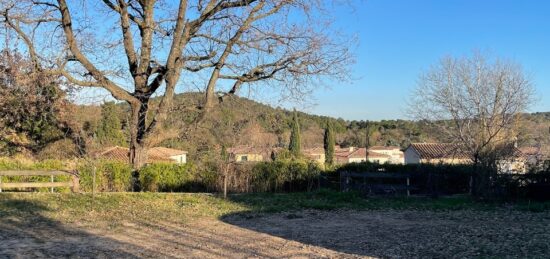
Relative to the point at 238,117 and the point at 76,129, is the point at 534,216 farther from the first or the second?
the point at 76,129

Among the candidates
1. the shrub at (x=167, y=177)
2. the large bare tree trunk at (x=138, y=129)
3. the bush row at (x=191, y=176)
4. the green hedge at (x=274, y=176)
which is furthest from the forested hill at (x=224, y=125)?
the green hedge at (x=274, y=176)

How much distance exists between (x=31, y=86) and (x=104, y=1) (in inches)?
154

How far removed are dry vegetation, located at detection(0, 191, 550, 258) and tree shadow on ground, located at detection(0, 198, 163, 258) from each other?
0.02m

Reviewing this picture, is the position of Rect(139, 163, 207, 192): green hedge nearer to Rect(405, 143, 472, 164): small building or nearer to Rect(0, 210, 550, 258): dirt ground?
Rect(0, 210, 550, 258): dirt ground

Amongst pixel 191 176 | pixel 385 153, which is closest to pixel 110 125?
pixel 191 176

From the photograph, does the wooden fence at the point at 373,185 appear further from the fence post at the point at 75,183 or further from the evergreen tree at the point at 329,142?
the evergreen tree at the point at 329,142

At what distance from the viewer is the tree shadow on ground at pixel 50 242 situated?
7586 millimetres

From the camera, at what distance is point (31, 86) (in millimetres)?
16344

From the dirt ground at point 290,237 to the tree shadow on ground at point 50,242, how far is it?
14mm

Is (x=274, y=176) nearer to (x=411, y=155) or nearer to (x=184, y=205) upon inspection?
(x=184, y=205)

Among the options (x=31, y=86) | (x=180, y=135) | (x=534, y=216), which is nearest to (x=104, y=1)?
(x=31, y=86)

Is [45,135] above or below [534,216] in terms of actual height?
above

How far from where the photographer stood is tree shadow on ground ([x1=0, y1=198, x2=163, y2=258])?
7586mm

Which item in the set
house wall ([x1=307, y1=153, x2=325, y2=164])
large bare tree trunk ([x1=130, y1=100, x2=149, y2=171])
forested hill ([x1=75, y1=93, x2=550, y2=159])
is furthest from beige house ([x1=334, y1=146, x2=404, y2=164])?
large bare tree trunk ([x1=130, y1=100, x2=149, y2=171])
